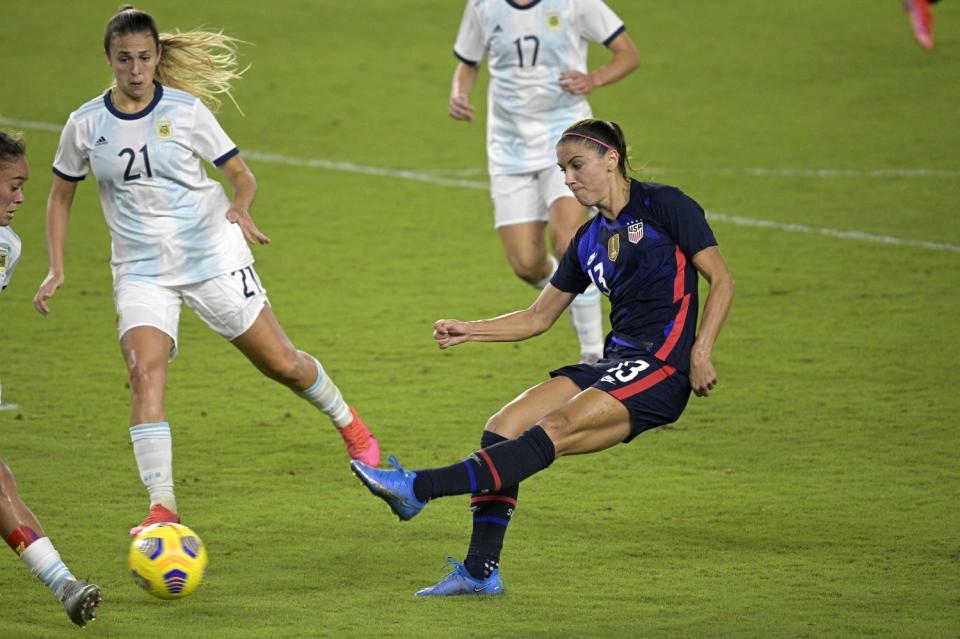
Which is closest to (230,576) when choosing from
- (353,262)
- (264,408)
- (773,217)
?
(264,408)

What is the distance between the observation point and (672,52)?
19938 millimetres

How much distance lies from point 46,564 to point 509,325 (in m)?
2.00

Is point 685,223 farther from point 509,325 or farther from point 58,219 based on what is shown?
point 58,219

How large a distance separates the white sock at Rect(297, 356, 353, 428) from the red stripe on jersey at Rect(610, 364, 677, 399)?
1.94m

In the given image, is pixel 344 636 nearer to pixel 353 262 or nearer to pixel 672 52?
pixel 353 262

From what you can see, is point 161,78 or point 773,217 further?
point 773,217

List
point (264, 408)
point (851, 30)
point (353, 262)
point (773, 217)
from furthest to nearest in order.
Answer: point (851, 30) < point (773, 217) < point (353, 262) < point (264, 408)

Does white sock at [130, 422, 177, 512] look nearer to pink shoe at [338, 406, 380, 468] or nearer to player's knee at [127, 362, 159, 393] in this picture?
player's knee at [127, 362, 159, 393]

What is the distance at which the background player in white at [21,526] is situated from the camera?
17.6ft

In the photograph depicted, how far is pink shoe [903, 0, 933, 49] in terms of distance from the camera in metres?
19.2

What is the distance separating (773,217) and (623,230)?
314 inches

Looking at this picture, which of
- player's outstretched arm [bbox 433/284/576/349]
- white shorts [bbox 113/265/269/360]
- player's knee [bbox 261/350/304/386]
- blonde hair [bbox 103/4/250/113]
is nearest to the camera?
player's outstretched arm [bbox 433/284/576/349]

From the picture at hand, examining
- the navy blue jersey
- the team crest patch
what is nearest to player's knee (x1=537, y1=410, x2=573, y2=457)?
the navy blue jersey

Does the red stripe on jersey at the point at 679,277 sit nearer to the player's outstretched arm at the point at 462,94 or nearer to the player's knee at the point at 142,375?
the player's knee at the point at 142,375
